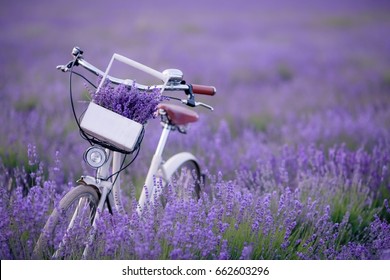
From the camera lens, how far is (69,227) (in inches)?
98.4

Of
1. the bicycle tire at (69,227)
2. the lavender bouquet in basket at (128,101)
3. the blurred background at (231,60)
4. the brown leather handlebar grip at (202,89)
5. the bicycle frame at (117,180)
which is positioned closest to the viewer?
the bicycle tire at (69,227)

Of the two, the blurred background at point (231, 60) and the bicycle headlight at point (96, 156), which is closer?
the bicycle headlight at point (96, 156)

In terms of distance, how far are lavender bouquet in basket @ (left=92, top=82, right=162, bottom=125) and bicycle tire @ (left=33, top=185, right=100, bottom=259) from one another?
1.26 feet

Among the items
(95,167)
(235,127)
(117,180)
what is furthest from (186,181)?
(235,127)

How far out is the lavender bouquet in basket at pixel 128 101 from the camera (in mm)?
2465

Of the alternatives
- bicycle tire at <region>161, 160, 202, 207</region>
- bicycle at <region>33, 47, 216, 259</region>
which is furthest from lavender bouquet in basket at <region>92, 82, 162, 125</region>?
bicycle tire at <region>161, 160, 202, 207</region>

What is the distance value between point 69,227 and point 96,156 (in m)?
0.33

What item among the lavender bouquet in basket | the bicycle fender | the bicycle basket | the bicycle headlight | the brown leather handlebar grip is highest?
the brown leather handlebar grip

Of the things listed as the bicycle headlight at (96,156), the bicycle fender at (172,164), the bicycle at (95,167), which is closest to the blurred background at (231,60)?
the bicycle fender at (172,164)

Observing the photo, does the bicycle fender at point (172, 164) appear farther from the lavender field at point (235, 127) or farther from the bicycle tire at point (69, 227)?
the bicycle tire at point (69, 227)

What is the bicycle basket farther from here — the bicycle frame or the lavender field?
the lavender field

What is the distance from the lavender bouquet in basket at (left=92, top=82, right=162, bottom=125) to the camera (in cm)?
246

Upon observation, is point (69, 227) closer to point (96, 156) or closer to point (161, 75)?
point (96, 156)

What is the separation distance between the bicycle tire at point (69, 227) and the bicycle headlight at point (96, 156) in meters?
0.12
